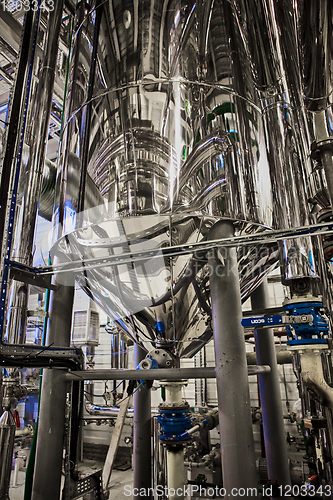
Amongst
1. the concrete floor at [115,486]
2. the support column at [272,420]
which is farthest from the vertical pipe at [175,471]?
the concrete floor at [115,486]

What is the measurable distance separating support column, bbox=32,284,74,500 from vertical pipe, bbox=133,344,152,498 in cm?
64

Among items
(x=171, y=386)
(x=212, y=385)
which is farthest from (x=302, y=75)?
(x=212, y=385)

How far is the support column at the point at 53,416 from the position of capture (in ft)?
5.38

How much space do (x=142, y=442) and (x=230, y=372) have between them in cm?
141

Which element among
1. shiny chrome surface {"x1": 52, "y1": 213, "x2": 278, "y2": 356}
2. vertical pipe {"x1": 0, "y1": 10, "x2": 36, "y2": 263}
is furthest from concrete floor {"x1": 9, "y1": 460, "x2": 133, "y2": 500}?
vertical pipe {"x1": 0, "y1": 10, "x2": 36, "y2": 263}

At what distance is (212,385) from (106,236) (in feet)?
13.8

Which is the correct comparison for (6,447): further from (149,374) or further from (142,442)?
(149,374)

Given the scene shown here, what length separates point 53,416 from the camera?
1742mm

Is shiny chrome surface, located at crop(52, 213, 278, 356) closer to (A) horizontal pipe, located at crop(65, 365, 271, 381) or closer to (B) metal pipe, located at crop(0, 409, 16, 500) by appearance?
(A) horizontal pipe, located at crop(65, 365, 271, 381)

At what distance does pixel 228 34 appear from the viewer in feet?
5.31

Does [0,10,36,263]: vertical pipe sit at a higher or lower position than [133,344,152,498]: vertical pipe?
higher

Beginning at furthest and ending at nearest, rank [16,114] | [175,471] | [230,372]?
1. [16,114]
2. [175,471]
3. [230,372]

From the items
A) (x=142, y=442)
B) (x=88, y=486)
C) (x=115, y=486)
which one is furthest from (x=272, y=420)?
(x=115, y=486)

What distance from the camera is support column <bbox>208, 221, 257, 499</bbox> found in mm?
1227
